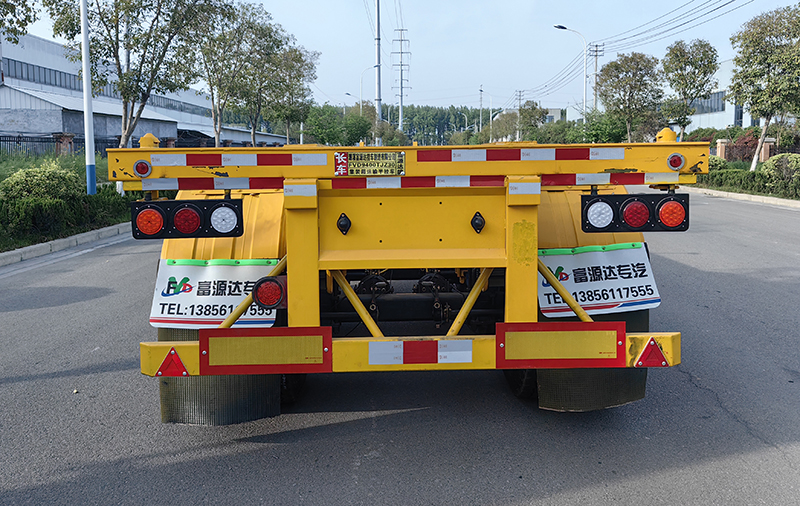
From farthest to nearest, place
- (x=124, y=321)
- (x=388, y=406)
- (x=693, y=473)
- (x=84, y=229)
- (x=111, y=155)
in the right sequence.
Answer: (x=84, y=229) < (x=124, y=321) < (x=388, y=406) < (x=693, y=473) < (x=111, y=155)

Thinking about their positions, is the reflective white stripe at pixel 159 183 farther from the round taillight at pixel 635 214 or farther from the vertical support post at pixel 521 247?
the round taillight at pixel 635 214

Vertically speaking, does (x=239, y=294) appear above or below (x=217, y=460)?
above

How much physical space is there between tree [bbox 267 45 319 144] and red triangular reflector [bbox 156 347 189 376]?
112 feet

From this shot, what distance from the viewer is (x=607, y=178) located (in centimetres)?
337

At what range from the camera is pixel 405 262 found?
3.34 m

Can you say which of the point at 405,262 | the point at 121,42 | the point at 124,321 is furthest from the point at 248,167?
the point at 121,42

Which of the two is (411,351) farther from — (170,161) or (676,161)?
(676,161)

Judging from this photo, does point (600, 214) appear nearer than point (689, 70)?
Yes

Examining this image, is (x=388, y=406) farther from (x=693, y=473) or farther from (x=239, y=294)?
(x=693, y=473)

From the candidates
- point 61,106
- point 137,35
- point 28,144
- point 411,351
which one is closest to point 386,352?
point 411,351

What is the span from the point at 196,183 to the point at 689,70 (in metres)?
35.1

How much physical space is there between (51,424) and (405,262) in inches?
101

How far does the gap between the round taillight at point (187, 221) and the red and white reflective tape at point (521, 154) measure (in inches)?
43.6

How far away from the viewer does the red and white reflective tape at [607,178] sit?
11.0 ft
